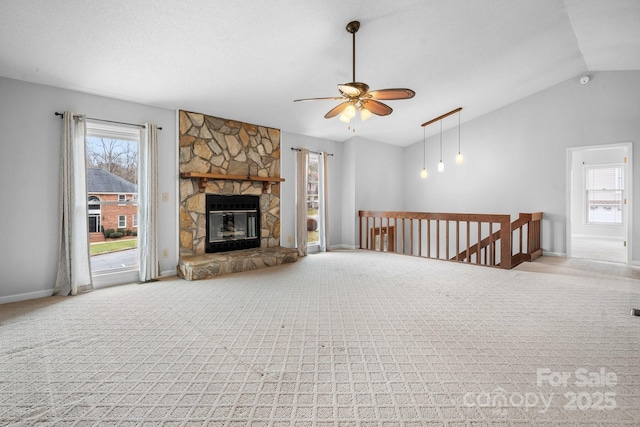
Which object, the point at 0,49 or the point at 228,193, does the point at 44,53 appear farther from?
the point at 228,193

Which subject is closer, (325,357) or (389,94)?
(325,357)

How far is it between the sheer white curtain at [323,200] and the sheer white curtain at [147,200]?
3401 mm

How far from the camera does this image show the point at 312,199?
673cm

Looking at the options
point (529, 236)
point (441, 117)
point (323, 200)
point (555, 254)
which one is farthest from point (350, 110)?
point (555, 254)

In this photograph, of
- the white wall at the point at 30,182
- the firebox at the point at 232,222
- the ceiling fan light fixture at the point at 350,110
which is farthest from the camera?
the firebox at the point at 232,222

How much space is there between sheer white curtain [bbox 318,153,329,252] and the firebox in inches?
62.0

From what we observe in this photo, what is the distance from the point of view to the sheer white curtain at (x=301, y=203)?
618cm

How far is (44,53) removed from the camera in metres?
3.02

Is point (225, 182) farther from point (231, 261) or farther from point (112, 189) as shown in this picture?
point (112, 189)

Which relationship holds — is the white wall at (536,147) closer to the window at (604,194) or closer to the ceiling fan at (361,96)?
the window at (604,194)

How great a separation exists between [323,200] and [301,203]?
2.20 ft

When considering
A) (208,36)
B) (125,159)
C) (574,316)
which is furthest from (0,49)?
(574,316)

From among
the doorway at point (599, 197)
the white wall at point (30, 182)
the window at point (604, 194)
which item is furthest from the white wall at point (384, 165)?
the window at point (604, 194)

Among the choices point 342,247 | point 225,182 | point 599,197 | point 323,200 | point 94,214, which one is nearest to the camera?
point 94,214
